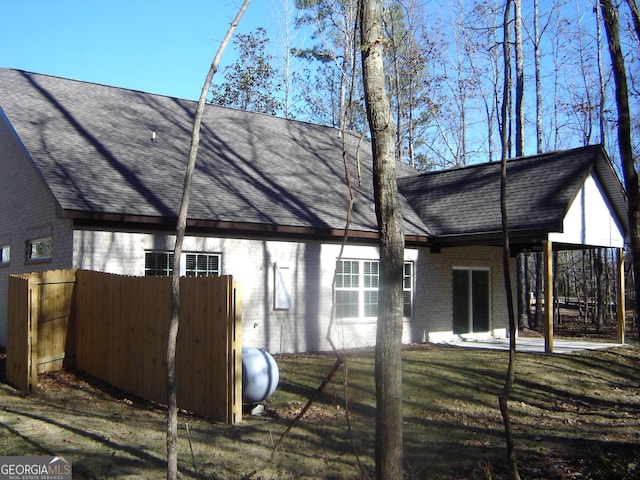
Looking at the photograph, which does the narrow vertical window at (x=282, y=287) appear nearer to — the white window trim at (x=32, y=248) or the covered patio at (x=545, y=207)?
the covered patio at (x=545, y=207)

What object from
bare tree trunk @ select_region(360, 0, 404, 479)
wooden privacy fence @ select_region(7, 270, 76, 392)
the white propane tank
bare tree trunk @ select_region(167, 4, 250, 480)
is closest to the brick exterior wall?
wooden privacy fence @ select_region(7, 270, 76, 392)

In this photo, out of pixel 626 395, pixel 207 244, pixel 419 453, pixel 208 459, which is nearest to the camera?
pixel 208 459

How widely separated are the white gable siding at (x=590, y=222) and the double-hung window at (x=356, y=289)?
417 centimetres

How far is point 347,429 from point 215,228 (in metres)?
6.31

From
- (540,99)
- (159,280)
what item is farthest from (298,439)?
(540,99)

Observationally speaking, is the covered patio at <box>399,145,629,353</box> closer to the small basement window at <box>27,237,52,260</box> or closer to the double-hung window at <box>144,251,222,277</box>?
the double-hung window at <box>144,251,222,277</box>

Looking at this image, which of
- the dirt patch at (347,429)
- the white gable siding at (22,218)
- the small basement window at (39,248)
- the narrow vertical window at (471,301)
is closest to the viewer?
the dirt patch at (347,429)

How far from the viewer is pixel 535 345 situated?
1736cm

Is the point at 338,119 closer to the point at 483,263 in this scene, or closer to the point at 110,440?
the point at 483,263

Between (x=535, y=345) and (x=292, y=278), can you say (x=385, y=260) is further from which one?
(x=535, y=345)

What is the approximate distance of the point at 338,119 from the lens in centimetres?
3794

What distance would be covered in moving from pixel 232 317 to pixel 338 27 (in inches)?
1190

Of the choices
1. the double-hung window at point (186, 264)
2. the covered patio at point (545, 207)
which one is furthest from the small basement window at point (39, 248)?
the covered patio at point (545, 207)

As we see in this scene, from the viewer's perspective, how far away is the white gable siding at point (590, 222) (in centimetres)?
1582
